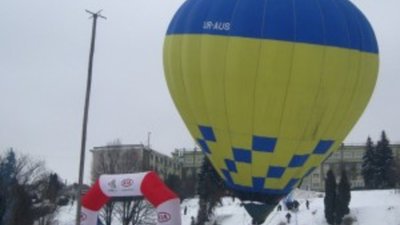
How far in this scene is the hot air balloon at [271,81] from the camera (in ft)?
49.9

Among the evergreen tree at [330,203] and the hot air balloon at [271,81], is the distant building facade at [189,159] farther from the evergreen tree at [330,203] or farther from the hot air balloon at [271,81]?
the hot air balloon at [271,81]

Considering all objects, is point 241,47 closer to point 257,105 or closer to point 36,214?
point 257,105

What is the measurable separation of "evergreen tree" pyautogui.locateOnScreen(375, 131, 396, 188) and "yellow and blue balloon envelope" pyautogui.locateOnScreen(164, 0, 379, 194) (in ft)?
173

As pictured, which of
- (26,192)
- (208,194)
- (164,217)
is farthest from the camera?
(208,194)

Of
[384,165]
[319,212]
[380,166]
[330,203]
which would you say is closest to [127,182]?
[330,203]

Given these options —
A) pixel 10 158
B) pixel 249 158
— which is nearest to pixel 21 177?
pixel 10 158

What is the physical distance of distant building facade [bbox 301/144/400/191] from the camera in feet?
309

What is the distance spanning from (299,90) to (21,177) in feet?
152

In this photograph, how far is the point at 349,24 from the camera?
1616cm

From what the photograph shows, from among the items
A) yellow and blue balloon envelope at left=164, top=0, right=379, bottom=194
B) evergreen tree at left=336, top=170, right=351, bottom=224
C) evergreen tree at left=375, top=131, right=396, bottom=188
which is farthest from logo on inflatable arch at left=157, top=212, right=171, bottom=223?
evergreen tree at left=375, top=131, right=396, bottom=188

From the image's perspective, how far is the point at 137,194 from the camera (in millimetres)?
23031

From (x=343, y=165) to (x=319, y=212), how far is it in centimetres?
4541

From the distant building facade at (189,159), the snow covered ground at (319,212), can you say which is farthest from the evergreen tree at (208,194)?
the distant building facade at (189,159)

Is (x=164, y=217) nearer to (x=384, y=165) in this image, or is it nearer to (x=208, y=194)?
(x=208, y=194)
